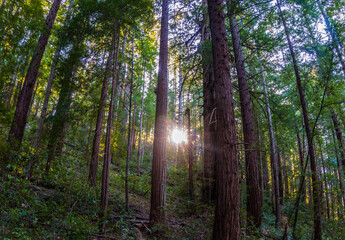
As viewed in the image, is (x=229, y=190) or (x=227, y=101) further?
(x=227, y=101)

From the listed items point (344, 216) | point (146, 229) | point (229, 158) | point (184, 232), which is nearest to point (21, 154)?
point (146, 229)

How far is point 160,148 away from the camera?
617 centimetres

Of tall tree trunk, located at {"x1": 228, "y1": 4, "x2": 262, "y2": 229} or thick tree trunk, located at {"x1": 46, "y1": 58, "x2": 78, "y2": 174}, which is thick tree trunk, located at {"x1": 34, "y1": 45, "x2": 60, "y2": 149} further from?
tall tree trunk, located at {"x1": 228, "y1": 4, "x2": 262, "y2": 229}

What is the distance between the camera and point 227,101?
401cm

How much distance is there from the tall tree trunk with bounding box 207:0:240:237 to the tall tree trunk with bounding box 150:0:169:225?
246cm

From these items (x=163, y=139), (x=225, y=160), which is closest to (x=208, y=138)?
(x=163, y=139)

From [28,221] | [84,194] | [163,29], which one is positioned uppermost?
[163,29]

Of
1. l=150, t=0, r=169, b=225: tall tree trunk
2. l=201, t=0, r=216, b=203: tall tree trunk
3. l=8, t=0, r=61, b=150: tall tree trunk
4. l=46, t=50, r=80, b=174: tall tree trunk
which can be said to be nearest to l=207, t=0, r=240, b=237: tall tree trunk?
l=150, t=0, r=169, b=225: tall tree trunk

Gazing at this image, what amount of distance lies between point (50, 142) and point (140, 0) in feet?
21.9

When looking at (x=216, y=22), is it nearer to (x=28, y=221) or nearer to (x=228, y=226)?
(x=228, y=226)

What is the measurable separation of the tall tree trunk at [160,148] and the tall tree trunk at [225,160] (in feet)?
8.06

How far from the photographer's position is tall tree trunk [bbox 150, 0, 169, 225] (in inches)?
227

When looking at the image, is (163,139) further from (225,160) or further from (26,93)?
(26,93)

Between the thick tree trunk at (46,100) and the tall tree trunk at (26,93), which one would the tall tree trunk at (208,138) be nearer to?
the thick tree trunk at (46,100)
